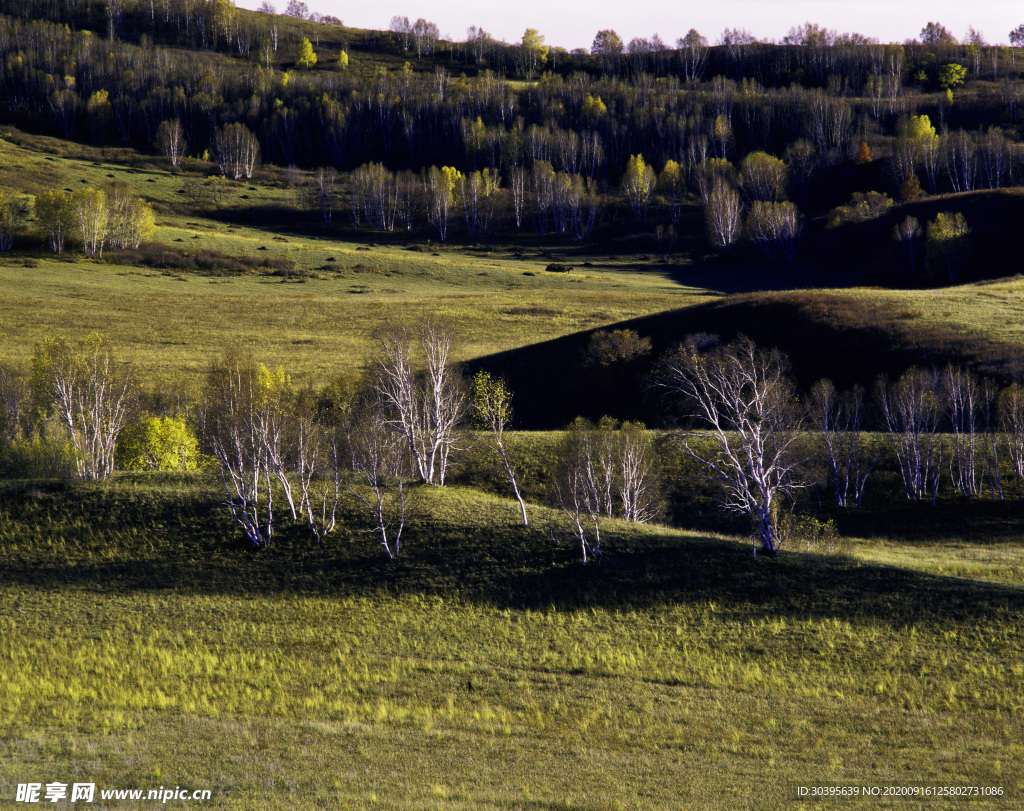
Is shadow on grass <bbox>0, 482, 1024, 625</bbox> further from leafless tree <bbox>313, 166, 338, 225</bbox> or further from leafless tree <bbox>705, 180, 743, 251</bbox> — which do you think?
leafless tree <bbox>313, 166, 338, 225</bbox>

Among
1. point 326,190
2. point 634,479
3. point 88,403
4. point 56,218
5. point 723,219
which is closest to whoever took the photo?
point 634,479

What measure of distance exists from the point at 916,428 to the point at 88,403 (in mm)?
52387

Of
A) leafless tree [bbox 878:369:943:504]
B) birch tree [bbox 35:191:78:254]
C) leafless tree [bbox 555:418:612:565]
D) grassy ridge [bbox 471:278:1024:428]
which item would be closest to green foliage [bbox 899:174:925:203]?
grassy ridge [bbox 471:278:1024:428]

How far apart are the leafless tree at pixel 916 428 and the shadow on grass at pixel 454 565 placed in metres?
15.3

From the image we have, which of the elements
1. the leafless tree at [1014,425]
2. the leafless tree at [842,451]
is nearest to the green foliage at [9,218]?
the leafless tree at [842,451]

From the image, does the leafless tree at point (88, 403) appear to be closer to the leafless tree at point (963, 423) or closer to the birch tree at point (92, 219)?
the leafless tree at point (963, 423)

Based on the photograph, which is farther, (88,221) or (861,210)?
(861,210)

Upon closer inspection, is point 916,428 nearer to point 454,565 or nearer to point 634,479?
point 634,479

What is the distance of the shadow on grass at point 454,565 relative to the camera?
28938 mm

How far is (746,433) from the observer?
41625mm

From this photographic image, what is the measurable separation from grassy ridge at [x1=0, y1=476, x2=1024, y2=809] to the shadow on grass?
5.5 inches

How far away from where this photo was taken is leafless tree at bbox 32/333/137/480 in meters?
46.6

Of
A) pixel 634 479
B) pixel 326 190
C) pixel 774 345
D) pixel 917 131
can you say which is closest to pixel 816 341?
pixel 774 345

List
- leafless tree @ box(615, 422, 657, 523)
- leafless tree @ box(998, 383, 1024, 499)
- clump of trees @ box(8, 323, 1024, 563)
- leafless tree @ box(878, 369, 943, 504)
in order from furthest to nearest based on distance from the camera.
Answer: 1. leafless tree @ box(878, 369, 943, 504)
2. leafless tree @ box(998, 383, 1024, 499)
3. leafless tree @ box(615, 422, 657, 523)
4. clump of trees @ box(8, 323, 1024, 563)
